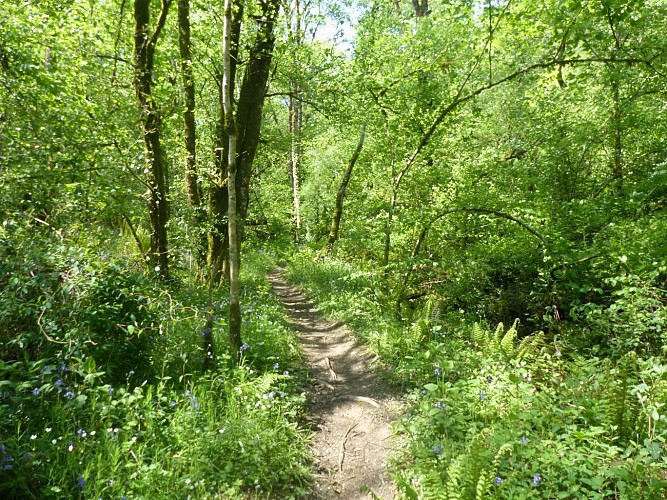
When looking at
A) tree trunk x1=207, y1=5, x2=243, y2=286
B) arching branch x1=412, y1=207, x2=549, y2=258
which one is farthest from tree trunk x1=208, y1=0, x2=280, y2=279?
arching branch x1=412, y1=207, x2=549, y2=258

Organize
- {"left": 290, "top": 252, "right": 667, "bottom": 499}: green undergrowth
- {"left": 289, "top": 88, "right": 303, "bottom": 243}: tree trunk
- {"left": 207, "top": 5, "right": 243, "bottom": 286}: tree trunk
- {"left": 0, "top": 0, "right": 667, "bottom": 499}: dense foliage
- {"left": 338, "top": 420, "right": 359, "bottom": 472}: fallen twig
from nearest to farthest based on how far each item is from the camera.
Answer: {"left": 290, "top": 252, "right": 667, "bottom": 499}: green undergrowth
{"left": 0, "top": 0, "right": 667, "bottom": 499}: dense foliage
{"left": 338, "top": 420, "right": 359, "bottom": 472}: fallen twig
{"left": 207, "top": 5, "right": 243, "bottom": 286}: tree trunk
{"left": 289, "top": 88, "right": 303, "bottom": 243}: tree trunk

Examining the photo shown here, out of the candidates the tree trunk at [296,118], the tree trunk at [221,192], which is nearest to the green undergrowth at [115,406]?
the tree trunk at [221,192]

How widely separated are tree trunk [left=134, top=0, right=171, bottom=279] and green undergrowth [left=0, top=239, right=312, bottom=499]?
2.98 metres

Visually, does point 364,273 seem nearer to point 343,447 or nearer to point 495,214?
point 495,214

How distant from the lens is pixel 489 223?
25.5ft

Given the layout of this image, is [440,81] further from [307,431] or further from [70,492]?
[70,492]

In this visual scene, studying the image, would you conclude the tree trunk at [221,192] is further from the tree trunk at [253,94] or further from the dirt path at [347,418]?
the dirt path at [347,418]

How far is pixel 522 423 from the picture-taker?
368cm

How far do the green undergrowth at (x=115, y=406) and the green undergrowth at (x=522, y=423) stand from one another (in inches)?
51.9

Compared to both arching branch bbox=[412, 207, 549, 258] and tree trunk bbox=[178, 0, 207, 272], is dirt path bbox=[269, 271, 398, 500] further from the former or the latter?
tree trunk bbox=[178, 0, 207, 272]

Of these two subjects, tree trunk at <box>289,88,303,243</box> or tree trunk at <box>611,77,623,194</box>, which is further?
tree trunk at <box>289,88,303,243</box>

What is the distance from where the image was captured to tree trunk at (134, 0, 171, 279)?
730 cm

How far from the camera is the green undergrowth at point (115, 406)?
2.94 metres

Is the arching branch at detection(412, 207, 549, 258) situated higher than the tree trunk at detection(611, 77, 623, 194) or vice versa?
the tree trunk at detection(611, 77, 623, 194)
